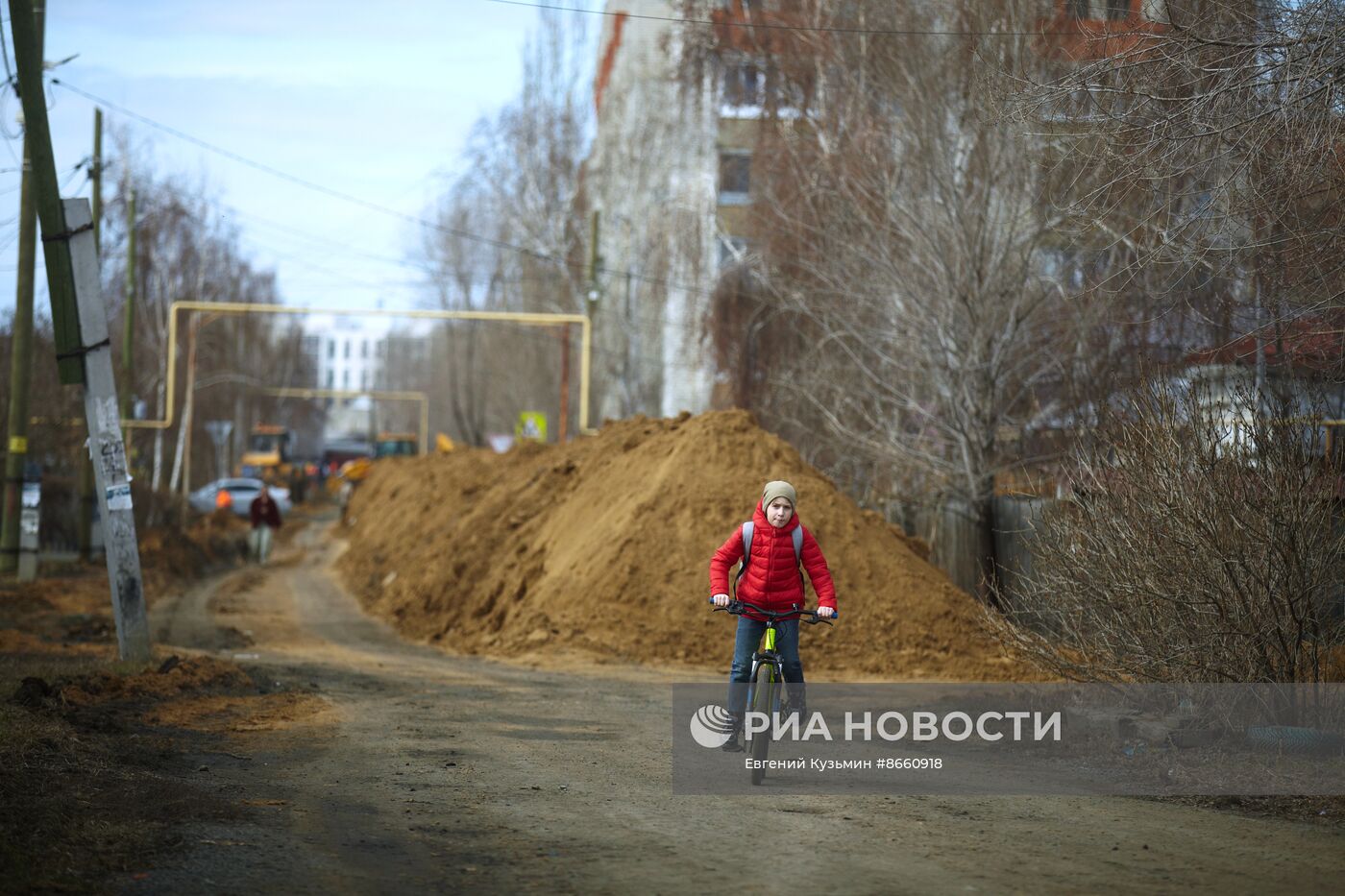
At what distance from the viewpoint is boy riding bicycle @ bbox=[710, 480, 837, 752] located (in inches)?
352

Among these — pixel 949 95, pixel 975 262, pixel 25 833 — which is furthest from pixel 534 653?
pixel 25 833

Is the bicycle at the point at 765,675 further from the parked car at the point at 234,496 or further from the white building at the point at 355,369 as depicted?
the white building at the point at 355,369

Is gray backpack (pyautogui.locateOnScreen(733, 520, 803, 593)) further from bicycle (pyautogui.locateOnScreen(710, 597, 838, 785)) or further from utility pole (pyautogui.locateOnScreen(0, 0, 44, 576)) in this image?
utility pole (pyautogui.locateOnScreen(0, 0, 44, 576))

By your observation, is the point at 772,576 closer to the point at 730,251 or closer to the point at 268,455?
the point at 730,251

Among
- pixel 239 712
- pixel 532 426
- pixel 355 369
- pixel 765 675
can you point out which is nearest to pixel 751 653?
pixel 765 675

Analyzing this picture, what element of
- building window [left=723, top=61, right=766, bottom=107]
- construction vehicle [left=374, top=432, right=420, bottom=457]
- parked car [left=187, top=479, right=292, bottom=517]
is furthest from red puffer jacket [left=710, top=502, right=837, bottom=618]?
construction vehicle [left=374, top=432, right=420, bottom=457]

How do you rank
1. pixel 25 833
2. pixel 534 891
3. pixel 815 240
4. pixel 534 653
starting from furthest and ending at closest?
pixel 815 240 < pixel 534 653 < pixel 25 833 < pixel 534 891

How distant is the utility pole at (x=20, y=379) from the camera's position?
80.6 ft

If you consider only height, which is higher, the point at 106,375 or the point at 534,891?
the point at 106,375

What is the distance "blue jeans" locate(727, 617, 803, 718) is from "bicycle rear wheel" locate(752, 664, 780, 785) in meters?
0.13

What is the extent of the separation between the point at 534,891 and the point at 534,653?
39.2 ft

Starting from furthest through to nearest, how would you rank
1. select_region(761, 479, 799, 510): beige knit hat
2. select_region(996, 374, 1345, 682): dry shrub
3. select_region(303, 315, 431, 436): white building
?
select_region(303, 315, 431, 436): white building
select_region(996, 374, 1345, 682): dry shrub
select_region(761, 479, 799, 510): beige knit hat

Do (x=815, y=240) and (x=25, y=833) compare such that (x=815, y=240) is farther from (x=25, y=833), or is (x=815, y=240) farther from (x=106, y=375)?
(x=25, y=833)

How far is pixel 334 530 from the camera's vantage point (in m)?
49.8
